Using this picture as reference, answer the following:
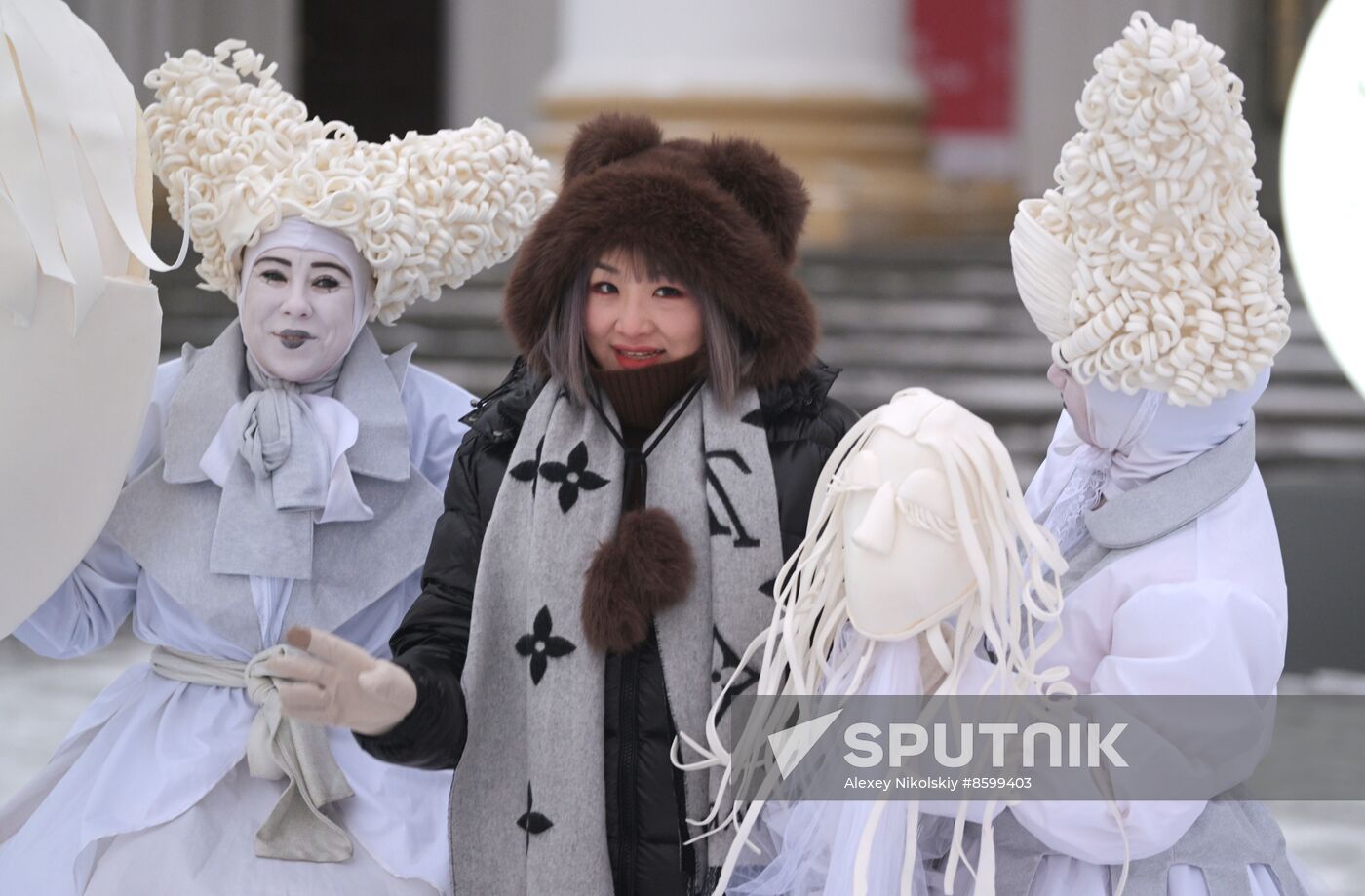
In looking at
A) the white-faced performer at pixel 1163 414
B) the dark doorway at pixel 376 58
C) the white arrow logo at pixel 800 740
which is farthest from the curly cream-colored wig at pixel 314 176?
the dark doorway at pixel 376 58

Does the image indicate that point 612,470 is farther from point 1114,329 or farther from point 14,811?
point 14,811

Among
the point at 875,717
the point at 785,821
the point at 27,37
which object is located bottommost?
the point at 785,821

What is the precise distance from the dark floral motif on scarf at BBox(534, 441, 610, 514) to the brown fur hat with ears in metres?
0.17

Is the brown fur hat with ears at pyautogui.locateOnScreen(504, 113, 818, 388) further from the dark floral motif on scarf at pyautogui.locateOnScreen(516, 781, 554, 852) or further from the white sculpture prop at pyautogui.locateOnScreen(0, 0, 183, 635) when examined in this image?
the dark floral motif on scarf at pyautogui.locateOnScreen(516, 781, 554, 852)

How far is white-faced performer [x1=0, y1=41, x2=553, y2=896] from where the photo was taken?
2.63m

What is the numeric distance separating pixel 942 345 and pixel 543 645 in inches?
255

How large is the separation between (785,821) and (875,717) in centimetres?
22

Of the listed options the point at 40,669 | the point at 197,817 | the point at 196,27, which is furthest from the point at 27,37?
the point at 196,27

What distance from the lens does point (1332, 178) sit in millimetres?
3744

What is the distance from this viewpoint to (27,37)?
2.22 metres

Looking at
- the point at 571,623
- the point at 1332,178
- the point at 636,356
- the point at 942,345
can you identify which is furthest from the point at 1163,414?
the point at 942,345

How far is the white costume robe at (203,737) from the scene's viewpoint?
261cm

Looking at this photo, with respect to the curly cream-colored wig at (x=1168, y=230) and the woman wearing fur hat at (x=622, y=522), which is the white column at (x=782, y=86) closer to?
the woman wearing fur hat at (x=622, y=522)

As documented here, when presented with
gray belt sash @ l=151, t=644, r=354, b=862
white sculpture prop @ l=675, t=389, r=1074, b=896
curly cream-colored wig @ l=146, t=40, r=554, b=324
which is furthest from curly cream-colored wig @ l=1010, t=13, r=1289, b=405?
gray belt sash @ l=151, t=644, r=354, b=862
